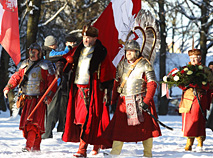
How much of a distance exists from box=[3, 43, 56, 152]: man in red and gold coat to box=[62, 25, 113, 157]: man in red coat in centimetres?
68

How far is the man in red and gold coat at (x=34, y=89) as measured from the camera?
6.36m

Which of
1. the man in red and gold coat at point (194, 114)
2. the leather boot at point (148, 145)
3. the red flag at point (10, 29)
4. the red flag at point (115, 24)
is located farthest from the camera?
the red flag at point (115, 24)

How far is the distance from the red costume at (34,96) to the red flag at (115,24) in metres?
1.62

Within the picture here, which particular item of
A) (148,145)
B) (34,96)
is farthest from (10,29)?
(148,145)

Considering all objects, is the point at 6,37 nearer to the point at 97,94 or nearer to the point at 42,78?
the point at 42,78

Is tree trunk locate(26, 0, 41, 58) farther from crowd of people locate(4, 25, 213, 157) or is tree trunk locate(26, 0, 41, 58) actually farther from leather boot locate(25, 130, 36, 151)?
leather boot locate(25, 130, 36, 151)

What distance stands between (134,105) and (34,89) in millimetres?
1861

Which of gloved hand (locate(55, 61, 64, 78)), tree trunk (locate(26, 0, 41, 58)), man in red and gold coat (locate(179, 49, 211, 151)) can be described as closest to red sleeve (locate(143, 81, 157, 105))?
gloved hand (locate(55, 61, 64, 78))

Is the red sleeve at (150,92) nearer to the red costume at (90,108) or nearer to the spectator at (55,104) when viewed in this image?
the red costume at (90,108)

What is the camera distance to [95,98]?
5844 millimetres

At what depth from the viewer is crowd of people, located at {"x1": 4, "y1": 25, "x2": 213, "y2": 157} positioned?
5527mm

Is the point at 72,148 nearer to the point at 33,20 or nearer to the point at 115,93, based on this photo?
the point at 115,93

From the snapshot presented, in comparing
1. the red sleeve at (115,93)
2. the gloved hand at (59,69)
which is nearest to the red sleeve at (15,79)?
the gloved hand at (59,69)

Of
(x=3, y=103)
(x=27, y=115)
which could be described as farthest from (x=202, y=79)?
(x=3, y=103)
